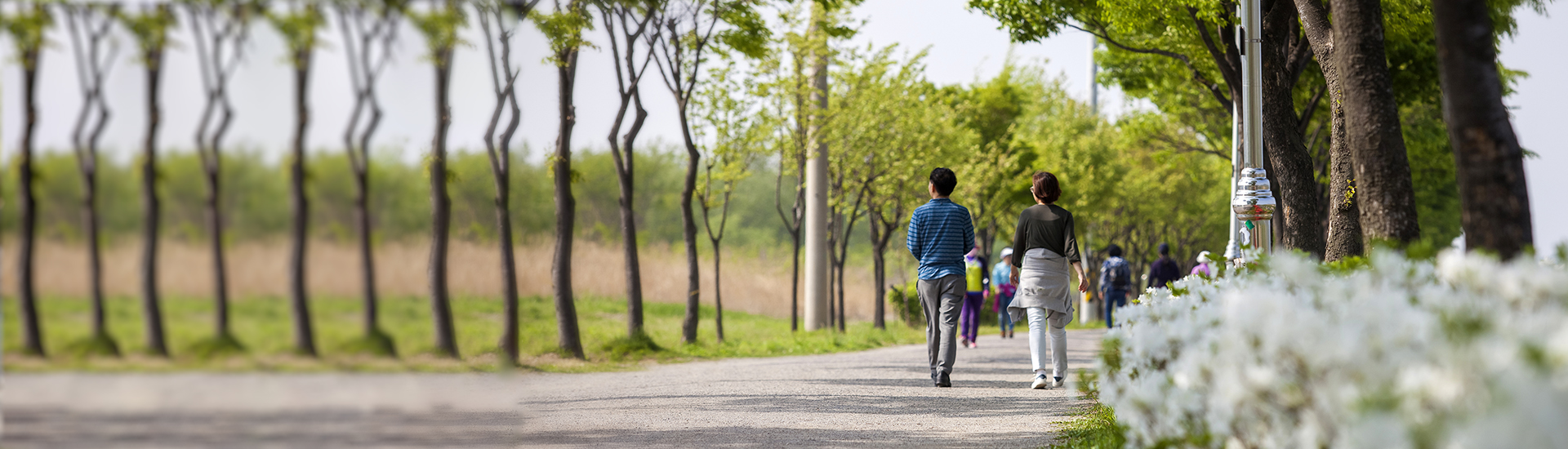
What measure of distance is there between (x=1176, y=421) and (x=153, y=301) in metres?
2.75

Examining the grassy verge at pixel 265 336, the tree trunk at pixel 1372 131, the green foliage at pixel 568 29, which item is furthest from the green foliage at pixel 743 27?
the grassy verge at pixel 265 336

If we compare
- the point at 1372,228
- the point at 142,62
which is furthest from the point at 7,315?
the point at 1372,228

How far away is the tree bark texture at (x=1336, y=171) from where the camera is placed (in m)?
8.57

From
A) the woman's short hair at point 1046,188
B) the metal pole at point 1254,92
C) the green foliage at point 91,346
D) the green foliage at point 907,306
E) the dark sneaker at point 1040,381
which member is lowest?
the green foliage at point 907,306

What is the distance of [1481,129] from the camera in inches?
135

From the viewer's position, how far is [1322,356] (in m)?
2.18

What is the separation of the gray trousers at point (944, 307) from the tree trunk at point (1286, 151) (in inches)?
165

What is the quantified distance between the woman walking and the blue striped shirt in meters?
0.40

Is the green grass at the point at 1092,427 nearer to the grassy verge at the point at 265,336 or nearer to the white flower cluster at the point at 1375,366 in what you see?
the white flower cluster at the point at 1375,366

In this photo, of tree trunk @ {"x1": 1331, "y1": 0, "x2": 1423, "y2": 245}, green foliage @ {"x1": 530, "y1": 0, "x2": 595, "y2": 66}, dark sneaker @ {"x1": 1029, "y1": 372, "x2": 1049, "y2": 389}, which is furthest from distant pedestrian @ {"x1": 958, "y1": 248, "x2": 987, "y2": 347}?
tree trunk @ {"x1": 1331, "y1": 0, "x2": 1423, "y2": 245}

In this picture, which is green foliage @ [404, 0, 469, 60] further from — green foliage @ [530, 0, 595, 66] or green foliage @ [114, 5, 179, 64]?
green foliage @ [530, 0, 595, 66]

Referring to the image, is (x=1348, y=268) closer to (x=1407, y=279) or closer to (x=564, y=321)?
(x=1407, y=279)

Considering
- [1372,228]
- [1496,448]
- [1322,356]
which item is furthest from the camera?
[1372,228]

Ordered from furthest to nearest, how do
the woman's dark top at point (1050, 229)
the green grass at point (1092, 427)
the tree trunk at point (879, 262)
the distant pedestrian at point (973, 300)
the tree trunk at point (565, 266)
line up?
the tree trunk at point (879, 262) → the distant pedestrian at point (973, 300) → the tree trunk at point (565, 266) → the woman's dark top at point (1050, 229) → the green grass at point (1092, 427)
